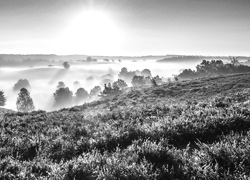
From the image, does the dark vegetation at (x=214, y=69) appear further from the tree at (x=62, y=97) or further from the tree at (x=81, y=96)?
the tree at (x=62, y=97)

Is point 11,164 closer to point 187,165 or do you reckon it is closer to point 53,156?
point 53,156

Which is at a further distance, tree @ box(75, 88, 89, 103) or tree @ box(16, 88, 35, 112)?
tree @ box(75, 88, 89, 103)

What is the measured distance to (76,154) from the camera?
Answer: 622 cm

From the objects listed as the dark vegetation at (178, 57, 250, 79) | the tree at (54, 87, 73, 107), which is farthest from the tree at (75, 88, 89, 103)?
the dark vegetation at (178, 57, 250, 79)

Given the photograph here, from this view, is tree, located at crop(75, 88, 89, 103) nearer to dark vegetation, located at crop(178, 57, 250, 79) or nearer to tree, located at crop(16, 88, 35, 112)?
tree, located at crop(16, 88, 35, 112)

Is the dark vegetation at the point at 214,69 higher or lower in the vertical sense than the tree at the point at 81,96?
higher

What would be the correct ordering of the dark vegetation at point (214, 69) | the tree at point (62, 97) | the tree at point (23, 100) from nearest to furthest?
the tree at point (23, 100), the dark vegetation at point (214, 69), the tree at point (62, 97)

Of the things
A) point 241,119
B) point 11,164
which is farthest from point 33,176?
point 241,119

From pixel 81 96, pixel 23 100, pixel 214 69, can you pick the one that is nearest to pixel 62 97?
pixel 81 96

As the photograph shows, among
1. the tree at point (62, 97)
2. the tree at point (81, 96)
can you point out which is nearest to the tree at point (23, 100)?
the tree at point (62, 97)

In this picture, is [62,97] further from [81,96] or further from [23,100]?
[23,100]

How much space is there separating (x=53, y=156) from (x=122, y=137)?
2283mm

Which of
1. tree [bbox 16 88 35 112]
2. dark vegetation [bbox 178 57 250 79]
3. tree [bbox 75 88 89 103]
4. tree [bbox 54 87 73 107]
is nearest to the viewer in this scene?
tree [bbox 16 88 35 112]

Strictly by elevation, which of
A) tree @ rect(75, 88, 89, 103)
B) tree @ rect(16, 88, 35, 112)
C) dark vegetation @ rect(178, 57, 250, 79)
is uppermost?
dark vegetation @ rect(178, 57, 250, 79)
